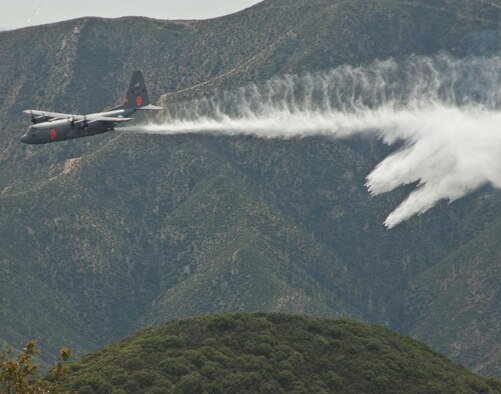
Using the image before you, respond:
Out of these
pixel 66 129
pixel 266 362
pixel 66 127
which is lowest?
pixel 266 362

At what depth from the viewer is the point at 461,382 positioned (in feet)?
438

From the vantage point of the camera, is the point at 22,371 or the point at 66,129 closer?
the point at 22,371

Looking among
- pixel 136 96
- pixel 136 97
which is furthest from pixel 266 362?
pixel 136 96

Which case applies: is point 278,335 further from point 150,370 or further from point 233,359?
point 150,370

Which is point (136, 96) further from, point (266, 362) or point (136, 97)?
point (266, 362)

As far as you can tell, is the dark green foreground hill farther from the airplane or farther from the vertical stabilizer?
the vertical stabilizer

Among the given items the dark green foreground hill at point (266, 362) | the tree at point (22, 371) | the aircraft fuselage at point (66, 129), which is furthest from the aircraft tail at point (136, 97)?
the tree at point (22, 371)

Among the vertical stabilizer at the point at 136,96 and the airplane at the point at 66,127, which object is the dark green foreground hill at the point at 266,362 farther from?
the vertical stabilizer at the point at 136,96

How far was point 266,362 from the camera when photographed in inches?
5217

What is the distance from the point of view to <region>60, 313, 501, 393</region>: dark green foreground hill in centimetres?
12631

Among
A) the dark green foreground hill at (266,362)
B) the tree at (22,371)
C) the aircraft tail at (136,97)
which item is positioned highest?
the aircraft tail at (136,97)

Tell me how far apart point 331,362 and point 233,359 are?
9267mm

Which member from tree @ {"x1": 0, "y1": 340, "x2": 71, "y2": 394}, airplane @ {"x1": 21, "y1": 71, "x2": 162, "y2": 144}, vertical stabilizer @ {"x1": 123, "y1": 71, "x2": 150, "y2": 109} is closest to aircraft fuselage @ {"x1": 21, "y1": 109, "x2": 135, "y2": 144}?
airplane @ {"x1": 21, "y1": 71, "x2": 162, "y2": 144}

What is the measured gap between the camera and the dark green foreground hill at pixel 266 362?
12631 centimetres
